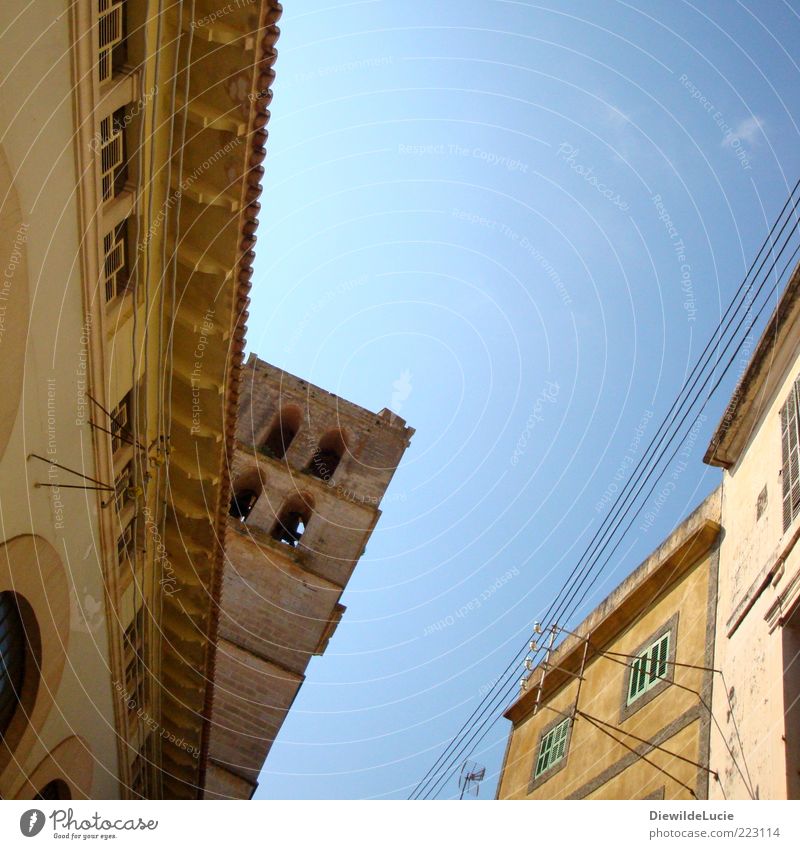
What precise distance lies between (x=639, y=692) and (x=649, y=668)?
1.13 feet

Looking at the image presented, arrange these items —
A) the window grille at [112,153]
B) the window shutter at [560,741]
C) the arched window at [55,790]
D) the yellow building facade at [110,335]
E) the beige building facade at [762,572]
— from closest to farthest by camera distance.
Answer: the beige building facade at [762,572], the yellow building facade at [110,335], the window grille at [112,153], the arched window at [55,790], the window shutter at [560,741]

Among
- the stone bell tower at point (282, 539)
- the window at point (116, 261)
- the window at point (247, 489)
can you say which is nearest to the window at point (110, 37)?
the window at point (116, 261)

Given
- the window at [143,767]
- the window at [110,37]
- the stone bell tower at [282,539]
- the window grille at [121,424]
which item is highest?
the stone bell tower at [282,539]

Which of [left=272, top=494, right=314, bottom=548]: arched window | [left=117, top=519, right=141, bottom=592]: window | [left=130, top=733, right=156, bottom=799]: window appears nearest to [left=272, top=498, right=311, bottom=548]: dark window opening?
[left=272, top=494, right=314, bottom=548]: arched window

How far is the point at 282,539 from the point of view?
31812 millimetres

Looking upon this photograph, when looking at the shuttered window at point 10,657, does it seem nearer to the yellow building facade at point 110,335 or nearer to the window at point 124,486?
the yellow building facade at point 110,335

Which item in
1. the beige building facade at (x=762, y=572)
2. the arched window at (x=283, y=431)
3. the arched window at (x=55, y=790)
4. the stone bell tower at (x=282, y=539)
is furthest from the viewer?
the arched window at (x=283, y=431)

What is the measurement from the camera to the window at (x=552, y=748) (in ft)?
50.5

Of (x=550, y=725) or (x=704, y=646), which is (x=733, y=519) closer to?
(x=704, y=646)

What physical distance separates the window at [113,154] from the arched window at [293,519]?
68.3 ft

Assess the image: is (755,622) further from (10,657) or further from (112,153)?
(112,153)

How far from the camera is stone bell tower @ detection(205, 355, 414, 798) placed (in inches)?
1094

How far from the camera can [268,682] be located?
28.4m

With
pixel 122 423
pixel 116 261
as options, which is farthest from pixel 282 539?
pixel 116 261
